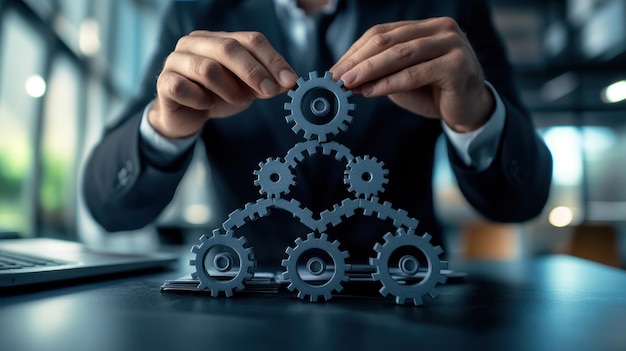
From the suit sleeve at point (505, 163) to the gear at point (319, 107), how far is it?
239 mm

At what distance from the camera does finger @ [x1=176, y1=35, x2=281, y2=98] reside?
1.55ft

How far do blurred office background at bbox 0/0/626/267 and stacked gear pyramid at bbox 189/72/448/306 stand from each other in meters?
0.43

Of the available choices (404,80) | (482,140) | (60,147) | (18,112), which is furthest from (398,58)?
(60,147)

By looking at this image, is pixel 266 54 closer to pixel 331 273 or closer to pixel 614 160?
pixel 331 273

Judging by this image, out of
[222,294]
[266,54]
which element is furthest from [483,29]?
[222,294]

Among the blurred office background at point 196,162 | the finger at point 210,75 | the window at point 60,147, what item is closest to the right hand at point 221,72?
the finger at point 210,75

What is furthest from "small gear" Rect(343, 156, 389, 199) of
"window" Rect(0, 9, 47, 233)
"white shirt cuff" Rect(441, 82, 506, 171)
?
"window" Rect(0, 9, 47, 233)

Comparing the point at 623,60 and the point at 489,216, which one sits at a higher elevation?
the point at 623,60

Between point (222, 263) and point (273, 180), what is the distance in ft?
0.28

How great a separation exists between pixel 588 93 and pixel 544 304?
464 centimetres

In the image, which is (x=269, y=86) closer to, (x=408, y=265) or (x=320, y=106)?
(x=320, y=106)

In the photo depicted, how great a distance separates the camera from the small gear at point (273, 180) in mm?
424

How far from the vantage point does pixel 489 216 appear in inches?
36.2

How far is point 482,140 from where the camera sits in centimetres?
66
